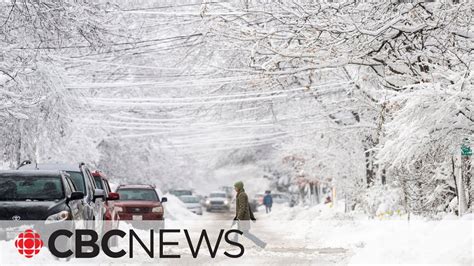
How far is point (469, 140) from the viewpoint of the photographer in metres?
15.8

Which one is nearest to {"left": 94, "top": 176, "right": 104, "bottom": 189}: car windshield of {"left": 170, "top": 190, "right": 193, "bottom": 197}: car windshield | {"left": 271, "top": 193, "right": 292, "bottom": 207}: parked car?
{"left": 170, "top": 190, "right": 193, "bottom": 197}: car windshield

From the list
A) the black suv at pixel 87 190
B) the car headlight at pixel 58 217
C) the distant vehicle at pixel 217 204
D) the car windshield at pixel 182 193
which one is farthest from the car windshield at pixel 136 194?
the distant vehicle at pixel 217 204

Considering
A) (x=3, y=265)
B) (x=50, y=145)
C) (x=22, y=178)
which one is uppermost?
(x=50, y=145)

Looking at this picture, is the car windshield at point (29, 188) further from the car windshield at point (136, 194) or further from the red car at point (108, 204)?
the car windshield at point (136, 194)

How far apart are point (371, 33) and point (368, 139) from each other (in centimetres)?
1762

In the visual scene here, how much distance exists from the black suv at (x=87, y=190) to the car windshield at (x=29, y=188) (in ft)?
3.53

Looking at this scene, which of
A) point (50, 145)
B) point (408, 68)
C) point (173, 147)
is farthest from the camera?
point (173, 147)

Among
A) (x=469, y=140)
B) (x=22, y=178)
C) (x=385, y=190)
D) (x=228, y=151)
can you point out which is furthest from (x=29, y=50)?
(x=228, y=151)

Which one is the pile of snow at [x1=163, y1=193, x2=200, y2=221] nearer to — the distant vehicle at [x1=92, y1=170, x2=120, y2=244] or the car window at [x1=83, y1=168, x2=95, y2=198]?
the distant vehicle at [x1=92, y1=170, x2=120, y2=244]

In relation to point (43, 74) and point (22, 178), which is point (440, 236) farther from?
point (43, 74)

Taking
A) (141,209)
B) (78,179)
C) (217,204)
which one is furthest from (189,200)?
(78,179)

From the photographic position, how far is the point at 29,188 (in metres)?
16.0

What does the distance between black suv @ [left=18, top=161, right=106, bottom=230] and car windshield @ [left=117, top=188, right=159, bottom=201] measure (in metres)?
10.3

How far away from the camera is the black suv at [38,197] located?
573 inches
